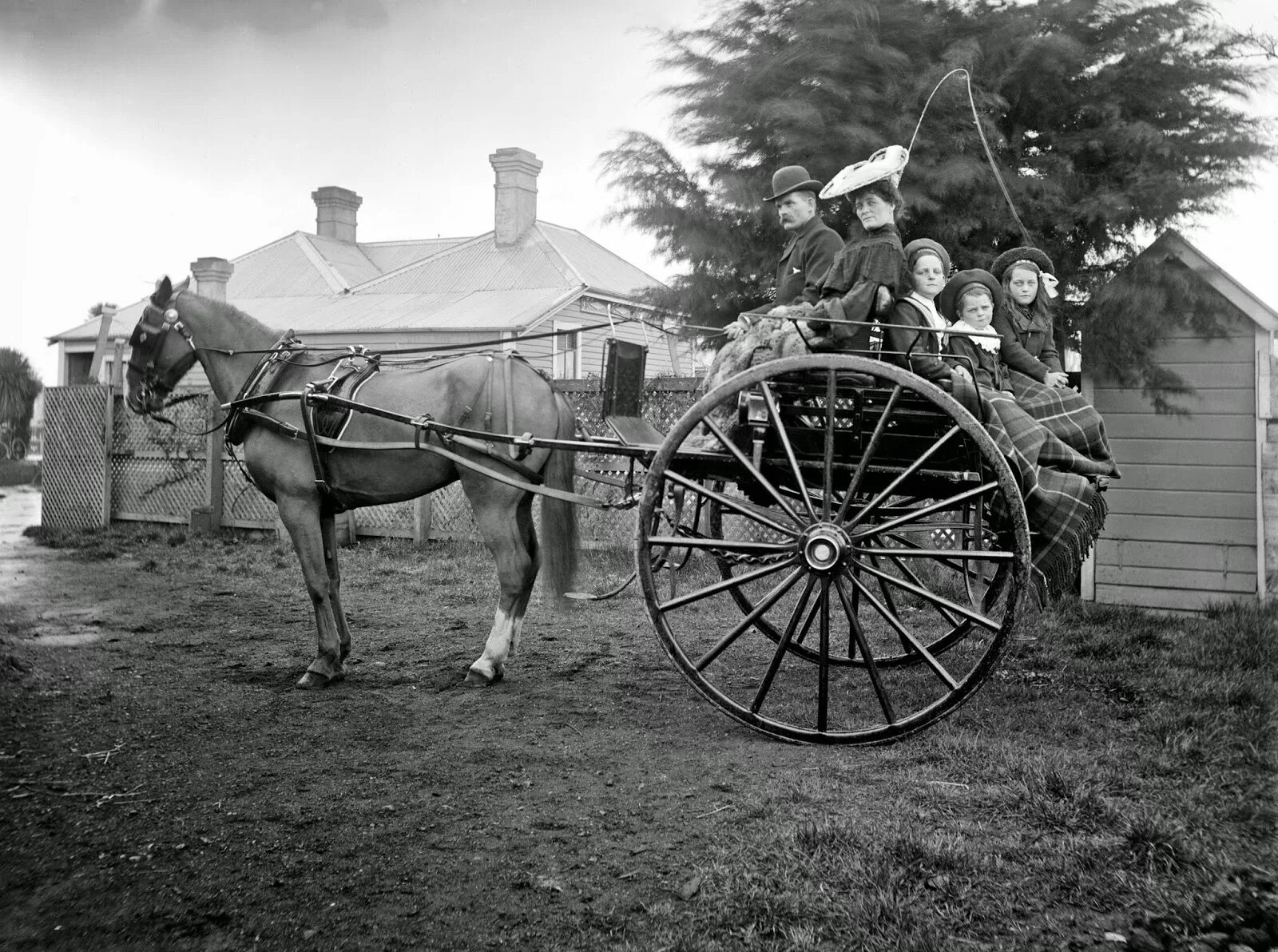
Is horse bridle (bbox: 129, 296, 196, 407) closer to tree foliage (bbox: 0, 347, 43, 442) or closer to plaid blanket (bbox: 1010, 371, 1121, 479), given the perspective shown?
tree foliage (bbox: 0, 347, 43, 442)

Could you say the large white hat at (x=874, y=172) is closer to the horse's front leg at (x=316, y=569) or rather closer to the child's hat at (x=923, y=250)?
the child's hat at (x=923, y=250)

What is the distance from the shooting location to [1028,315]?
4828mm

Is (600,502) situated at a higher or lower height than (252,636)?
higher

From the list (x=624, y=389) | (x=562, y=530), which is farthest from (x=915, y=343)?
(x=562, y=530)

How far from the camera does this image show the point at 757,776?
351 cm

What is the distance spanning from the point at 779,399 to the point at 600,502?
3.46ft

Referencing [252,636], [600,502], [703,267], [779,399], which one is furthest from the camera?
[703,267]

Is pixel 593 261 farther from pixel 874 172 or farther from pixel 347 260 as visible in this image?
pixel 874 172

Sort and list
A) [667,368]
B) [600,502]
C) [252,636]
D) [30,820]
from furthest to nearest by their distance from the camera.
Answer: [667,368] → [252,636] → [600,502] → [30,820]

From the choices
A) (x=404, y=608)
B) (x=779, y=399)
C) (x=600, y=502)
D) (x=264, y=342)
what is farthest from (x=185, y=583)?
(x=779, y=399)

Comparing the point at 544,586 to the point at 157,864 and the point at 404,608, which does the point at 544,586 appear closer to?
the point at 404,608

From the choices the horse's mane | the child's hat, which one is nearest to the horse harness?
the horse's mane

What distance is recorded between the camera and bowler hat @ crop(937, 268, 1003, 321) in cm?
441

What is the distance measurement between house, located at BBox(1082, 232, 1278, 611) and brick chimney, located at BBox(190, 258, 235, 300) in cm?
612
